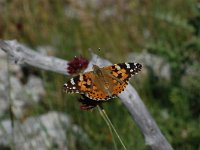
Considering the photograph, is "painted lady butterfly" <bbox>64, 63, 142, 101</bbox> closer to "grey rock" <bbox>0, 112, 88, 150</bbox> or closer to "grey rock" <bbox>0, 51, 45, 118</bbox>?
"grey rock" <bbox>0, 112, 88, 150</bbox>

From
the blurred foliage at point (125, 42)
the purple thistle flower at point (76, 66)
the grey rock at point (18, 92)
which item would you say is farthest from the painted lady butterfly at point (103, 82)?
the grey rock at point (18, 92)

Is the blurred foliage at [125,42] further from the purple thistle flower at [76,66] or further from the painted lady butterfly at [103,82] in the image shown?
the painted lady butterfly at [103,82]

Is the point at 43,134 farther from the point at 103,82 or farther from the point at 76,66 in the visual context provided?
the point at 103,82

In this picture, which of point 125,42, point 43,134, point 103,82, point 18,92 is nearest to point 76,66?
point 103,82

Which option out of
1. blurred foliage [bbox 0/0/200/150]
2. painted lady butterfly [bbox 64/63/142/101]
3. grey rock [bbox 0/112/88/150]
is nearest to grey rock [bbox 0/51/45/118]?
blurred foliage [bbox 0/0/200/150]

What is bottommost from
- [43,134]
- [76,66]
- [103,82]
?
[103,82]

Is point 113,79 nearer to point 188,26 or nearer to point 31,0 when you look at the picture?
point 188,26
